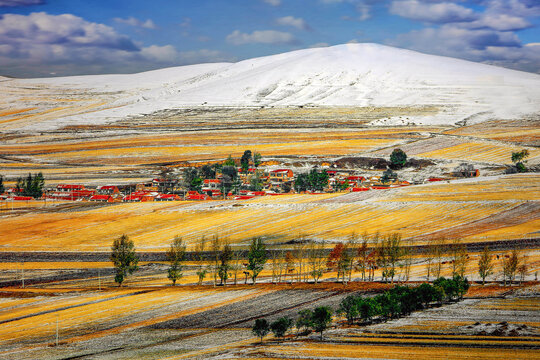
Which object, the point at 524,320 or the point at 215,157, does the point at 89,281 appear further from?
the point at 215,157

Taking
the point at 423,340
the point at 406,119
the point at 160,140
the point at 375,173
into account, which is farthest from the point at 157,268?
the point at 406,119

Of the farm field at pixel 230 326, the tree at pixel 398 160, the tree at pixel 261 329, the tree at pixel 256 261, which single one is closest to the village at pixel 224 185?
the tree at pixel 398 160

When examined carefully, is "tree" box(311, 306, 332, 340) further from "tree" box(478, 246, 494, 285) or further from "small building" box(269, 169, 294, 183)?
"small building" box(269, 169, 294, 183)

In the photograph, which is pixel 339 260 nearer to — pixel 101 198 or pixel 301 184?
pixel 301 184

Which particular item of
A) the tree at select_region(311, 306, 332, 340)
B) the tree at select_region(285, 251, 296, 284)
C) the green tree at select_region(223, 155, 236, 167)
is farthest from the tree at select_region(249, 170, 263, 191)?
the tree at select_region(311, 306, 332, 340)

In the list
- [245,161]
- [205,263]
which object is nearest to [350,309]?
[205,263]

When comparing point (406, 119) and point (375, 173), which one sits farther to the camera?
point (406, 119)

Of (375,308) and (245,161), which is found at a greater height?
(245,161)
